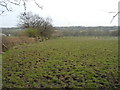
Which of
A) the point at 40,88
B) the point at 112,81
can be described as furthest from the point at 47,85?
the point at 112,81

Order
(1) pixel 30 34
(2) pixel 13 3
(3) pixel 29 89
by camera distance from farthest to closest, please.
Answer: (1) pixel 30 34 → (2) pixel 13 3 → (3) pixel 29 89

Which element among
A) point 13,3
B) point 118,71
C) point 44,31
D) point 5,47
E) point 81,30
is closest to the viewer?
point 13,3

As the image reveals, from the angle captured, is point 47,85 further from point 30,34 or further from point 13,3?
point 30,34

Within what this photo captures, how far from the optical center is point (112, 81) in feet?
18.5

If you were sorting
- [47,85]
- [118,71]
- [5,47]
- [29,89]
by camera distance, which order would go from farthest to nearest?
[5,47] → [118,71] → [47,85] → [29,89]

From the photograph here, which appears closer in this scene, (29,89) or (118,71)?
(29,89)

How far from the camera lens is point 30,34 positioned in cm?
3422

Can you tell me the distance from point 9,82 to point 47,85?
1321 mm

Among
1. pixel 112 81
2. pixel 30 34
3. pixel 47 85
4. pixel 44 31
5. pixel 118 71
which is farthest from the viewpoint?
pixel 44 31

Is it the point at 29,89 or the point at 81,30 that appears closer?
the point at 29,89

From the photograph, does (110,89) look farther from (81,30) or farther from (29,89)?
(81,30)

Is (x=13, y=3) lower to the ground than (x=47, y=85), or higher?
higher

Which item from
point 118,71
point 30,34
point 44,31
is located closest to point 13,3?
point 118,71

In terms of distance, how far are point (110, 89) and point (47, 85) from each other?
1895 millimetres
